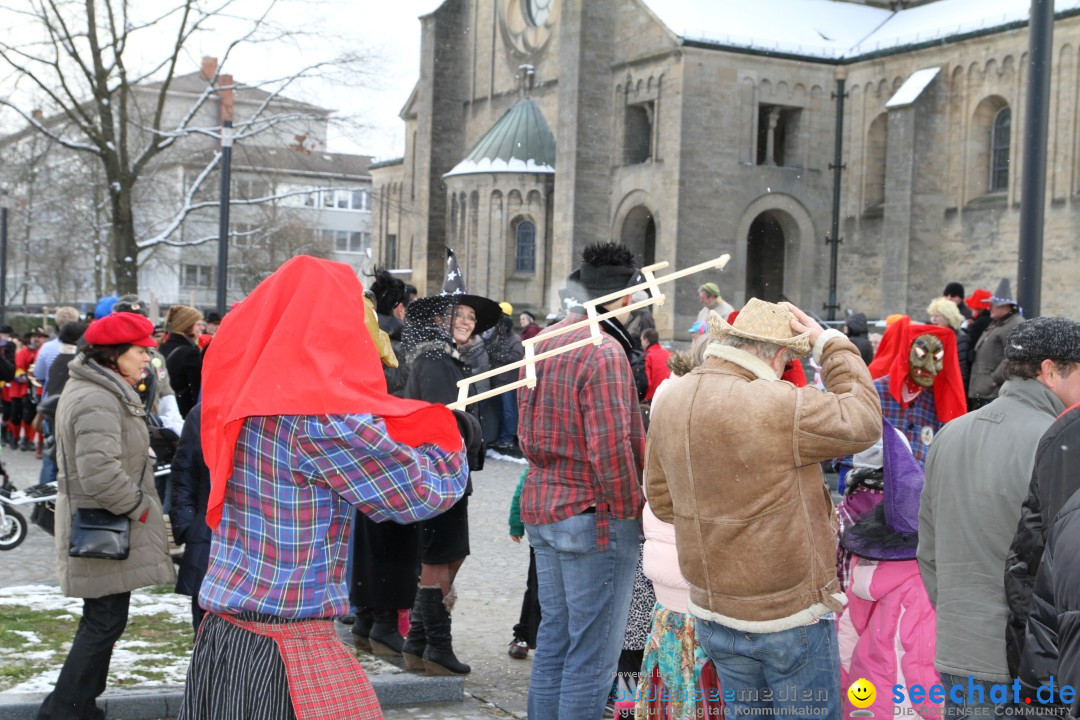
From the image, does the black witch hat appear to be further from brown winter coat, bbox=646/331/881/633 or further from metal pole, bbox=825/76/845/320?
metal pole, bbox=825/76/845/320

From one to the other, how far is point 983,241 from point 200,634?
1196 inches

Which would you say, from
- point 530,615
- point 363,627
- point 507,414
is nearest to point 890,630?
point 530,615

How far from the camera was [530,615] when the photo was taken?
7.06 meters

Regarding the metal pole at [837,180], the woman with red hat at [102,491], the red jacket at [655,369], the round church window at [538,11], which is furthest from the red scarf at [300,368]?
the round church window at [538,11]

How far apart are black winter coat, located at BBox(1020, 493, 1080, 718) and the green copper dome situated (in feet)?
120

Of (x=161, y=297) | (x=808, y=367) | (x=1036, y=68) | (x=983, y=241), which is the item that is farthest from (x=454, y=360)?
(x=161, y=297)

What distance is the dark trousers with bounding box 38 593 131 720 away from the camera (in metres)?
5.47

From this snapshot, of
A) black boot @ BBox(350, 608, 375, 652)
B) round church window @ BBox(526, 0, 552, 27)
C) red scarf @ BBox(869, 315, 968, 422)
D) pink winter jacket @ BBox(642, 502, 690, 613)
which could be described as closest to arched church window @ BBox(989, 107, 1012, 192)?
round church window @ BBox(526, 0, 552, 27)

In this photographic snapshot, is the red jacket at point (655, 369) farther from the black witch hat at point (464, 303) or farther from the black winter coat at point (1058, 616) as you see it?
the black winter coat at point (1058, 616)

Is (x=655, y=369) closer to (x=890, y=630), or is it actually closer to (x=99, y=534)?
(x=890, y=630)

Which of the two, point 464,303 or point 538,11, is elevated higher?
point 538,11

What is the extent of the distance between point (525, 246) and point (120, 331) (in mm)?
33903

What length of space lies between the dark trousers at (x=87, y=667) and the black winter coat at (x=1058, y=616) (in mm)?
4067

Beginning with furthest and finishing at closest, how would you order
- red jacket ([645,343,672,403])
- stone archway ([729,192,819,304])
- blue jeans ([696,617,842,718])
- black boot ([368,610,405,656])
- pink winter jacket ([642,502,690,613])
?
1. stone archway ([729,192,819,304])
2. red jacket ([645,343,672,403])
3. black boot ([368,610,405,656])
4. pink winter jacket ([642,502,690,613])
5. blue jeans ([696,617,842,718])
